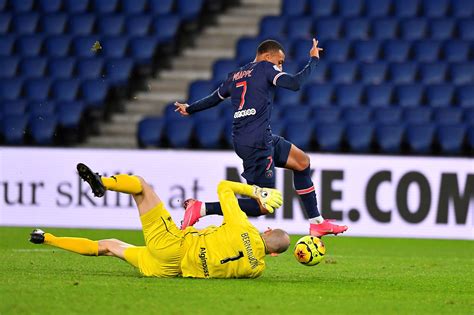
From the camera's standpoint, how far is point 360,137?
15.5 m

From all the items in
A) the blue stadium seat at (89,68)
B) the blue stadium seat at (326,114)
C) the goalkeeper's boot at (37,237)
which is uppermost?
the blue stadium seat at (89,68)

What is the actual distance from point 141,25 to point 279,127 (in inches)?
150

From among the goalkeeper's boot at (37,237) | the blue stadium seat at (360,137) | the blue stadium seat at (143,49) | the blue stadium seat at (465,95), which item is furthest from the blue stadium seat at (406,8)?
the goalkeeper's boot at (37,237)

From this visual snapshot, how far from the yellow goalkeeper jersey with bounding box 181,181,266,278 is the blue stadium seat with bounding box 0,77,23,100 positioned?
9.13 m

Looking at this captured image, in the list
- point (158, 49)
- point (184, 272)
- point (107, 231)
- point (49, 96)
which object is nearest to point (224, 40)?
point (158, 49)

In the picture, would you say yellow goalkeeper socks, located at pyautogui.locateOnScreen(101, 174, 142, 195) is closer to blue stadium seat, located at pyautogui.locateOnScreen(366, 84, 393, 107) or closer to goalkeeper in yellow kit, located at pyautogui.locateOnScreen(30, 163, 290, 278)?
goalkeeper in yellow kit, located at pyautogui.locateOnScreen(30, 163, 290, 278)

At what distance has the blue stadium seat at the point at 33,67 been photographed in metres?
17.5

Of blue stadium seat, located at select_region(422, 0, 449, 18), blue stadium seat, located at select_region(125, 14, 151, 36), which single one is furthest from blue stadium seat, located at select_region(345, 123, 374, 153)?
blue stadium seat, located at select_region(125, 14, 151, 36)

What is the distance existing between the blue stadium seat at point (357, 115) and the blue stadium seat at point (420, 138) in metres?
0.75

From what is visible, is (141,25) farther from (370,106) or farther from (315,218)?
(315,218)

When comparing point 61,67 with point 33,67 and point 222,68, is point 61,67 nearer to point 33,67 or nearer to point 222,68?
point 33,67

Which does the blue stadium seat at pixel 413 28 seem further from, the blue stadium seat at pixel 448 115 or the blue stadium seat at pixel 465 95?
the blue stadium seat at pixel 448 115

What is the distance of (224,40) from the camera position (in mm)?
18906

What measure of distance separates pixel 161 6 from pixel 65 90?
8.42 ft
